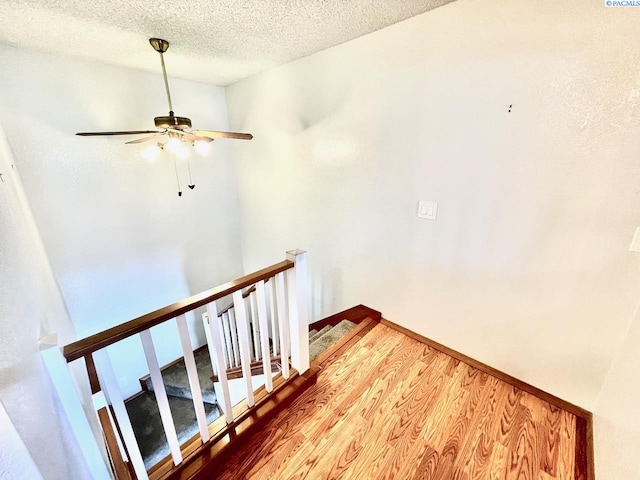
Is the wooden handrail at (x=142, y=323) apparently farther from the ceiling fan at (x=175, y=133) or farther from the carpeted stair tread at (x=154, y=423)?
the carpeted stair tread at (x=154, y=423)

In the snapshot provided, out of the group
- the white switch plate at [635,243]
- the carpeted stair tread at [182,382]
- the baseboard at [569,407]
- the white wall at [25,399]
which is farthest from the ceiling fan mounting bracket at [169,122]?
the carpeted stair tread at [182,382]

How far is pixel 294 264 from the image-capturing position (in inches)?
57.1

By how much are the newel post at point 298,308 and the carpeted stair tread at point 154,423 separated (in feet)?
7.05

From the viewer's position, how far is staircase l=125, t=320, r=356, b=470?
264cm

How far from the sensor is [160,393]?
3.61 feet

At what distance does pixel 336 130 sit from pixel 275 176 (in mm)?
993

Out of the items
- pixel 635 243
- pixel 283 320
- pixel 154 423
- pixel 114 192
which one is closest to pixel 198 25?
pixel 114 192

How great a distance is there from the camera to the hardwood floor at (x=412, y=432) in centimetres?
126

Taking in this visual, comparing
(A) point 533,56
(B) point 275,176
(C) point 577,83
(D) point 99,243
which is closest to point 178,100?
(B) point 275,176

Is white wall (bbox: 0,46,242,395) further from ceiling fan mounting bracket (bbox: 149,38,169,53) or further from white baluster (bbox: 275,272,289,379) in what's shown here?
white baluster (bbox: 275,272,289,379)

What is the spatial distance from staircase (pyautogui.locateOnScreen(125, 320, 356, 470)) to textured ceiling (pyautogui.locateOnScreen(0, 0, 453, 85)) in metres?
2.34

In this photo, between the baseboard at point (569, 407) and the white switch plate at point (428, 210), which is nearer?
the baseboard at point (569, 407)

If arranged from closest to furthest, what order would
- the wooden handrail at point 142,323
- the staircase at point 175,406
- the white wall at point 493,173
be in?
the wooden handrail at point 142,323
the white wall at point 493,173
the staircase at point 175,406

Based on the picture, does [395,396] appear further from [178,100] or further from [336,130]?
[178,100]
